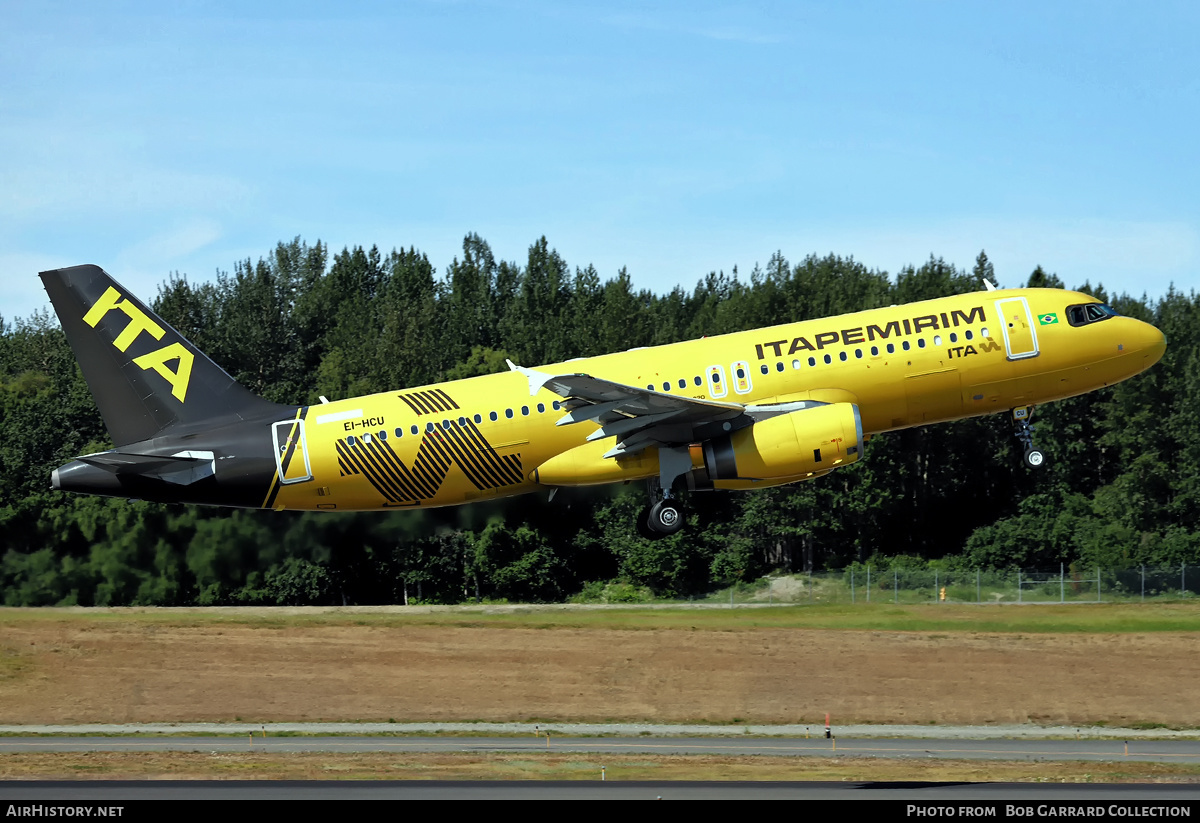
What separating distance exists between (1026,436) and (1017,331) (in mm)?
3397

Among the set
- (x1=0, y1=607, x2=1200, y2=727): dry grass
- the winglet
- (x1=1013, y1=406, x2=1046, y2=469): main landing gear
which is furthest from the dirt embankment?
the winglet

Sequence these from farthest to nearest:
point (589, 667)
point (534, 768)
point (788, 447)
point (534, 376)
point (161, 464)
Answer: point (589, 667), point (161, 464), point (788, 447), point (534, 768), point (534, 376)

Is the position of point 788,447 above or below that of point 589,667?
above

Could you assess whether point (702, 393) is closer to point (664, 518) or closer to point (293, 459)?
point (664, 518)

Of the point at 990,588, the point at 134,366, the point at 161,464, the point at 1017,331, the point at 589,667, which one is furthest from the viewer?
the point at 990,588

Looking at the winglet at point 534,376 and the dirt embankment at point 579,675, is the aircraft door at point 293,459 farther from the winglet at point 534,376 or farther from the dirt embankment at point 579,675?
the dirt embankment at point 579,675

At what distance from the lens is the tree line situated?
155 ft

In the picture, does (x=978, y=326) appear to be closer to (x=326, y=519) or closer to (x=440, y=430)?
(x=440, y=430)

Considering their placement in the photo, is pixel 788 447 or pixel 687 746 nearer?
pixel 788 447

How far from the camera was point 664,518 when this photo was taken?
36.7 metres

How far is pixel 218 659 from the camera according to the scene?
49.0 m

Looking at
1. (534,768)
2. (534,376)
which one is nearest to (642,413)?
(534,376)

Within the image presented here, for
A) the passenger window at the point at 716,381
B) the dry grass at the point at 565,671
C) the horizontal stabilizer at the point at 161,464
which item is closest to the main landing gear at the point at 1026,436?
the passenger window at the point at 716,381
